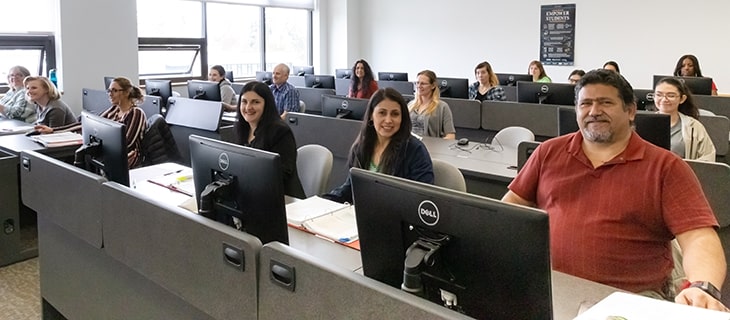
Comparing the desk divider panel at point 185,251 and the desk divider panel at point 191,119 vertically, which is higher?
the desk divider panel at point 191,119

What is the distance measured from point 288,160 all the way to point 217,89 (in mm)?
3606

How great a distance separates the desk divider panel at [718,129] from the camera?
391 centimetres

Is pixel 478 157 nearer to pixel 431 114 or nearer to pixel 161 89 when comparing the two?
pixel 431 114

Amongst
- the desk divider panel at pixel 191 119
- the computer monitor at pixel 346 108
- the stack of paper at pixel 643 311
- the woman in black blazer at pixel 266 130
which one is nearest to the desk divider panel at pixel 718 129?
the computer monitor at pixel 346 108

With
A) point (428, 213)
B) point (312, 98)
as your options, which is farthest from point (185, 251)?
point (312, 98)

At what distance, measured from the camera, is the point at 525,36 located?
885cm

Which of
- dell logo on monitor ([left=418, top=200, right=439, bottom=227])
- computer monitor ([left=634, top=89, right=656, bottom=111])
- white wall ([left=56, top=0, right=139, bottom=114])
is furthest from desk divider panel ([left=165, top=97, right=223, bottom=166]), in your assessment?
dell logo on monitor ([left=418, top=200, right=439, bottom=227])

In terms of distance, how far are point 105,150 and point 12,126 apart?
Result: 3229 millimetres

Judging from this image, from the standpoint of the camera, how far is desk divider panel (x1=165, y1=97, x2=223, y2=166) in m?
5.08

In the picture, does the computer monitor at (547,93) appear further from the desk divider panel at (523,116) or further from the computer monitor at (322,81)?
the computer monitor at (322,81)

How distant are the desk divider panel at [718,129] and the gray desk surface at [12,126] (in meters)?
5.01

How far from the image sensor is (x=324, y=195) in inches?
106

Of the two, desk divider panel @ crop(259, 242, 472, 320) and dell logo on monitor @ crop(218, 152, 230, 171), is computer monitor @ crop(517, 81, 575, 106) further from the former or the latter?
desk divider panel @ crop(259, 242, 472, 320)

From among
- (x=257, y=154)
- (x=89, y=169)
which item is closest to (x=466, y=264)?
(x=257, y=154)
